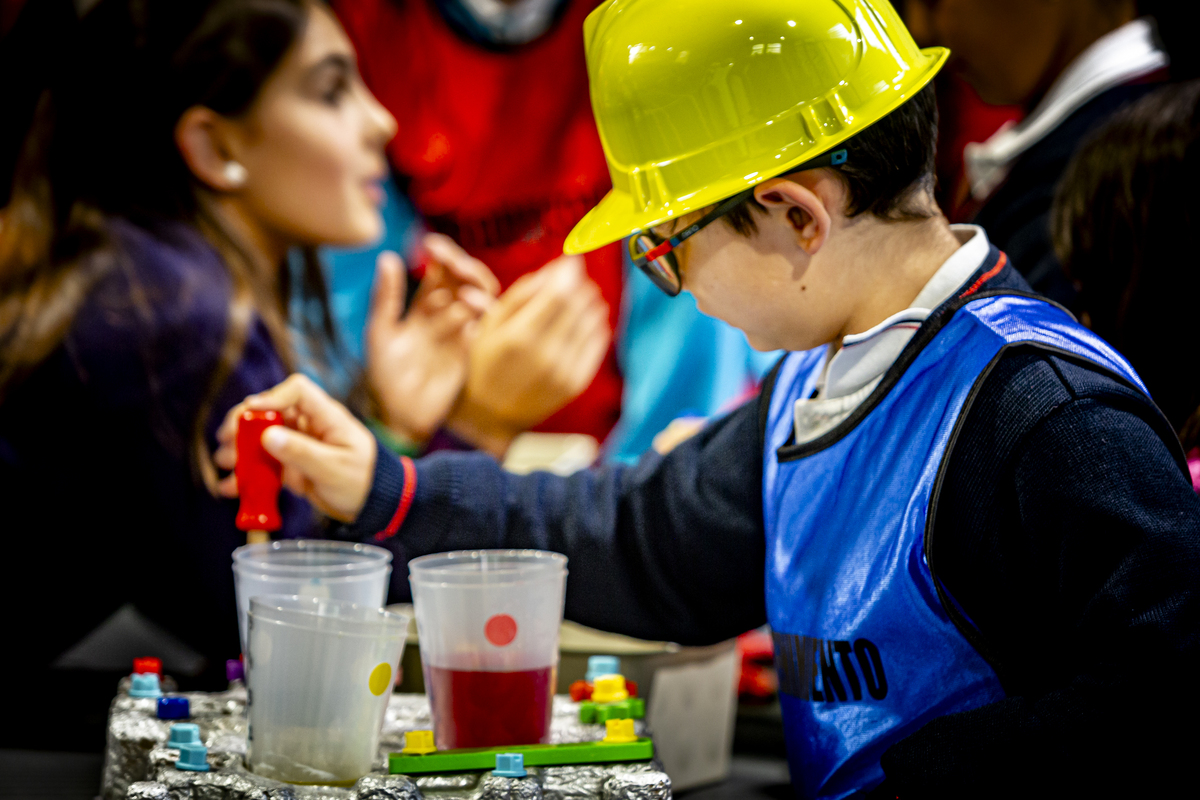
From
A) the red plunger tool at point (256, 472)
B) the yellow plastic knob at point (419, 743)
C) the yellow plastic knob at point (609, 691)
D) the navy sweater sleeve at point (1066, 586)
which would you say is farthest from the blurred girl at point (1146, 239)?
the red plunger tool at point (256, 472)

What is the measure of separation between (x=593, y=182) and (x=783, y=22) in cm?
151

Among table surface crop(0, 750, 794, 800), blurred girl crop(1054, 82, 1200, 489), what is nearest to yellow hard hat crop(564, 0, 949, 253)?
blurred girl crop(1054, 82, 1200, 489)

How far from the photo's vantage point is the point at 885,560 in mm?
1026

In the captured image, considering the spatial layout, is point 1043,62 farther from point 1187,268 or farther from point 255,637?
point 255,637

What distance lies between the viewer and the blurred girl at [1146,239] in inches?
58.2

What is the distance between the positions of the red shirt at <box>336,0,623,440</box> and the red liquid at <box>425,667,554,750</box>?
1.40 meters

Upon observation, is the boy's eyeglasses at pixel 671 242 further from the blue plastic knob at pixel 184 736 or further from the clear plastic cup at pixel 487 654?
the blue plastic knob at pixel 184 736

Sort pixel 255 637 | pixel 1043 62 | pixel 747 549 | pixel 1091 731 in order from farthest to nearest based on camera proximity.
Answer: pixel 1043 62 < pixel 747 549 < pixel 255 637 < pixel 1091 731

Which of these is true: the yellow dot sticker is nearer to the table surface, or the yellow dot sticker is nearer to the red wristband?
the red wristband

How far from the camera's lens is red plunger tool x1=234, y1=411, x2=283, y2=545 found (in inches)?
50.4

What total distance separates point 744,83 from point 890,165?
0.54ft

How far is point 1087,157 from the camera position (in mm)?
1628

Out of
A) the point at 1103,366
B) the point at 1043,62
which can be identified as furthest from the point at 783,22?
the point at 1043,62

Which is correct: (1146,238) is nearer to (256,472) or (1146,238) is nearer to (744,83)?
(744,83)
